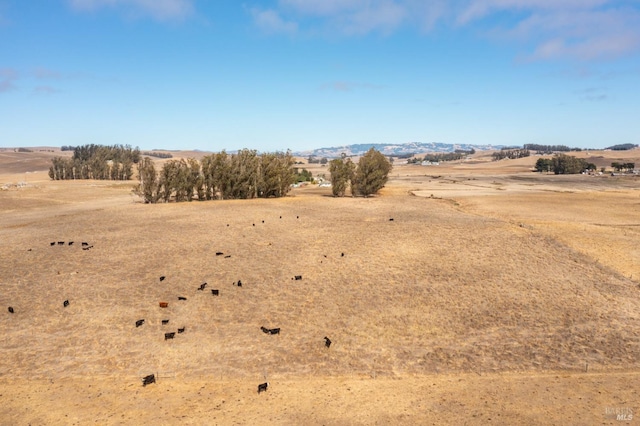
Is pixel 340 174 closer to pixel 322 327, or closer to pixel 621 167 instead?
pixel 322 327

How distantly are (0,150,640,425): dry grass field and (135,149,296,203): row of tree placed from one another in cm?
1659

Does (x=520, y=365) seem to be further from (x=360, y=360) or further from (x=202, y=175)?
(x=202, y=175)

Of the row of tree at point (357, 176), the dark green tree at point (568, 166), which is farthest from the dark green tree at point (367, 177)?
the dark green tree at point (568, 166)

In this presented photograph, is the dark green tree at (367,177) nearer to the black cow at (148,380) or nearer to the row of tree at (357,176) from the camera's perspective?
the row of tree at (357,176)

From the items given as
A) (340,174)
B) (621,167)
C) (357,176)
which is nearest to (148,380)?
(340,174)

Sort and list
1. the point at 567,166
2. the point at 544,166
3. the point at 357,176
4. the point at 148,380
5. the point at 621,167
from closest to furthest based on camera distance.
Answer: the point at 148,380
the point at 357,176
the point at 567,166
the point at 621,167
the point at 544,166

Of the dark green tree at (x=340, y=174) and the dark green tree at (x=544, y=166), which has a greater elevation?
the dark green tree at (x=544, y=166)

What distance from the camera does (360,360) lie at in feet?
35.0

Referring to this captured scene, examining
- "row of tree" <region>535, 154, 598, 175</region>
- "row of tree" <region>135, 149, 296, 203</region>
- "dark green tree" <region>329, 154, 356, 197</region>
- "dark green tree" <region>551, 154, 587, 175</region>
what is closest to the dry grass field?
"row of tree" <region>135, 149, 296, 203</region>

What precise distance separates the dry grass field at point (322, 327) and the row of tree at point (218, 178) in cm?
1659

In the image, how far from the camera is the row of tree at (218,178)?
132 ft

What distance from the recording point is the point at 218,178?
139 ft

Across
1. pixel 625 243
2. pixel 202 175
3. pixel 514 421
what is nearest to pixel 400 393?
pixel 514 421

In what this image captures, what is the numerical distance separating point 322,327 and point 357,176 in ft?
127
